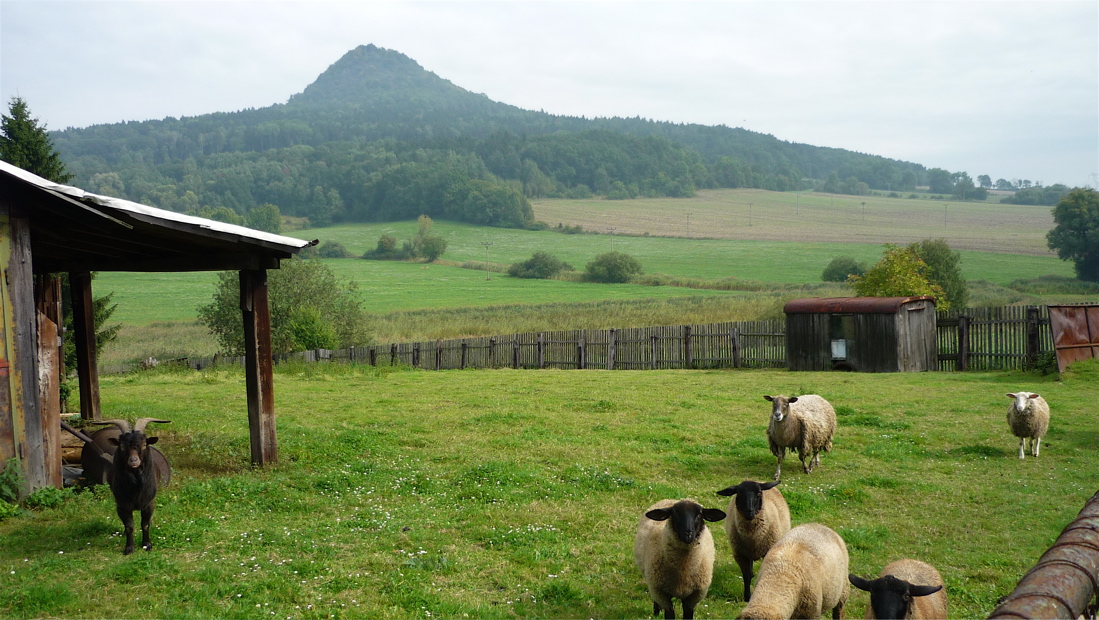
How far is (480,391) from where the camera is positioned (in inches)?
787

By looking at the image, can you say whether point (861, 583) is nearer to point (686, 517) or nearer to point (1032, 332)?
point (686, 517)

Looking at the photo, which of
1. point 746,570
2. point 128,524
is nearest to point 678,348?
point 746,570

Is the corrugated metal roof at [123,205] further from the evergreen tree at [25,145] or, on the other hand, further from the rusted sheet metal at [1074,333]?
the rusted sheet metal at [1074,333]

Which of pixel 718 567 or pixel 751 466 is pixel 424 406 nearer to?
pixel 751 466

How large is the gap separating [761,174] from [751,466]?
154 meters

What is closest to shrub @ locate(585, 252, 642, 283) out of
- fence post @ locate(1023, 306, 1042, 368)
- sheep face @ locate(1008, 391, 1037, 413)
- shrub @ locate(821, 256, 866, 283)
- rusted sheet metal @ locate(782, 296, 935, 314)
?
shrub @ locate(821, 256, 866, 283)

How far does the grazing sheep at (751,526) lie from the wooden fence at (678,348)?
20.6 m

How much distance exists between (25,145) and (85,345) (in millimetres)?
11444

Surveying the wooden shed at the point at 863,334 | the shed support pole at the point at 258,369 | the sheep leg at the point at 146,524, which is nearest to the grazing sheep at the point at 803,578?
the sheep leg at the point at 146,524

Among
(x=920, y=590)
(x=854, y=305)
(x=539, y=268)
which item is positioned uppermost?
(x=539, y=268)

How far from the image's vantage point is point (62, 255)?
13.1 meters

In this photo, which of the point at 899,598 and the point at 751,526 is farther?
the point at 751,526

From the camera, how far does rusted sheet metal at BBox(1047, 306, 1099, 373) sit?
19875 mm

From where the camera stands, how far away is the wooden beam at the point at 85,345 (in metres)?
14.7
